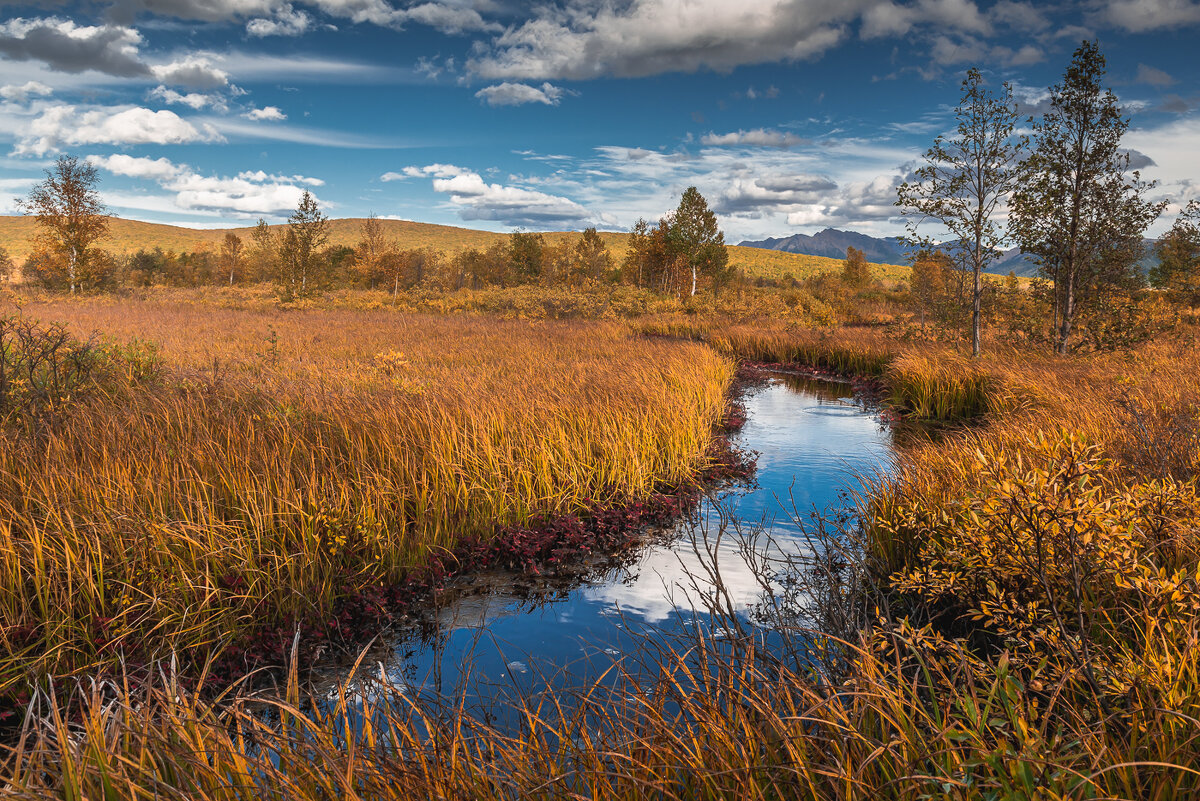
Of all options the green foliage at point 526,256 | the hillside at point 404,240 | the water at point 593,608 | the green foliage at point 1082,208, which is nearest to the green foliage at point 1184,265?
the green foliage at point 1082,208

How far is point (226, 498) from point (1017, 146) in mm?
14887

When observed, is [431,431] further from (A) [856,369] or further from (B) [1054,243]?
(A) [856,369]

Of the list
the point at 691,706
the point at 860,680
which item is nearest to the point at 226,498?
the point at 691,706

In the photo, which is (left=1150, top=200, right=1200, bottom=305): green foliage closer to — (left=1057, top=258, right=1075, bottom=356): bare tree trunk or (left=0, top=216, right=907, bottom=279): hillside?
(left=1057, top=258, right=1075, bottom=356): bare tree trunk

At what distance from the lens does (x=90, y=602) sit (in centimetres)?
346

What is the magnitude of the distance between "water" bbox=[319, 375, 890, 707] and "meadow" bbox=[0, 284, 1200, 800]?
299mm

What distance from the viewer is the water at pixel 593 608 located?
358 cm

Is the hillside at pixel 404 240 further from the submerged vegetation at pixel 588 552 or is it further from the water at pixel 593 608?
the water at pixel 593 608

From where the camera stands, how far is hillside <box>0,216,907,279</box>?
4141 inches

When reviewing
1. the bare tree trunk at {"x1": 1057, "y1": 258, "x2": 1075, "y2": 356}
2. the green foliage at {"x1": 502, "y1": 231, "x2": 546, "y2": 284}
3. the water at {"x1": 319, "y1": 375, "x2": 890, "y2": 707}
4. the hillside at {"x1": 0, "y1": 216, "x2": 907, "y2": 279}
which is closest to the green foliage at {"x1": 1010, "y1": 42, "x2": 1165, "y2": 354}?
the bare tree trunk at {"x1": 1057, "y1": 258, "x2": 1075, "y2": 356}

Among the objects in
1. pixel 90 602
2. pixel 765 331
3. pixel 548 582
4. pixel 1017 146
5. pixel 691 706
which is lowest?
pixel 548 582

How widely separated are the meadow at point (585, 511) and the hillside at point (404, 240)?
3579 inches

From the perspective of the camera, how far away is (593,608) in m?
4.75

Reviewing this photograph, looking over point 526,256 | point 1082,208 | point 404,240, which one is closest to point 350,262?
point 526,256
